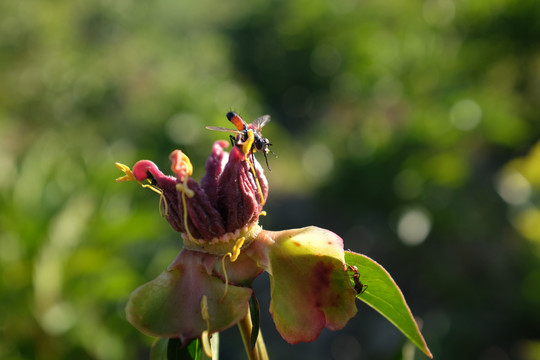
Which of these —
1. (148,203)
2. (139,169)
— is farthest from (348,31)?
(139,169)

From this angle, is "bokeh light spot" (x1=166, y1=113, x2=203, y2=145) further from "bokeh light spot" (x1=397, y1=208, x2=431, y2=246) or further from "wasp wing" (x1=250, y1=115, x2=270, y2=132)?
"wasp wing" (x1=250, y1=115, x2=270, y2=132)

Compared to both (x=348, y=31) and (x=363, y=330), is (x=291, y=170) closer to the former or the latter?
(x=348, y=31)

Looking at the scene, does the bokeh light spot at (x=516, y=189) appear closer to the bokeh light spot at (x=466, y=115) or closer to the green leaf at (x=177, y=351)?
the bokeh light spot at (x=466, y=115)

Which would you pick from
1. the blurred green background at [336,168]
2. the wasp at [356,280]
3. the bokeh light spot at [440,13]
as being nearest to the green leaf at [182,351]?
the wasp at [356,280]

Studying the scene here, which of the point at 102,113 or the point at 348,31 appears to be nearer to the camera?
the point at 348,31

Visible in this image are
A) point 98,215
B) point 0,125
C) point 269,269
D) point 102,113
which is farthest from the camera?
point 102,113

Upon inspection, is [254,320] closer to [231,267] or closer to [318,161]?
[231,267]
